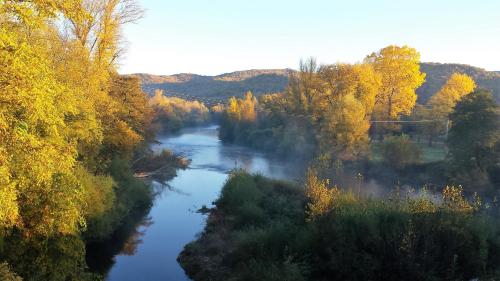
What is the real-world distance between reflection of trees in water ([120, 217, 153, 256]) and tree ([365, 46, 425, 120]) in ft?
120

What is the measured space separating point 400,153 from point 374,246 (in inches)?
1217

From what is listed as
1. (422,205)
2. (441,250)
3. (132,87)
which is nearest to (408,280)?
(441,250)

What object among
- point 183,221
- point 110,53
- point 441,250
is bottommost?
point 183,221

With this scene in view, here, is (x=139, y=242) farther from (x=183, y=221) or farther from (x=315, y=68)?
(x=315, y=68)

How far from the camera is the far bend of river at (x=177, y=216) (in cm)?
2158

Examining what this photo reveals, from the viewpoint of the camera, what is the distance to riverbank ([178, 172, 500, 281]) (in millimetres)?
14414

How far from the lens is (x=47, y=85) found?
11688 mm

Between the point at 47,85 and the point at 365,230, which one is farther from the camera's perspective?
the point at 365,230

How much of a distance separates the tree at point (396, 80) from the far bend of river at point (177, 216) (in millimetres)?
14384

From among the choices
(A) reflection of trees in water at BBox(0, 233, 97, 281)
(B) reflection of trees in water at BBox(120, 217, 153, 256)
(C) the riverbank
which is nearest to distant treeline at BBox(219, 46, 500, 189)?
(B) reflection of trees in water at BBox(120, 217, 153, 256)

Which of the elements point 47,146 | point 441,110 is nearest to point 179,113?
point 441,110

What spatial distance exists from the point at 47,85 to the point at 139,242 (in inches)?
649

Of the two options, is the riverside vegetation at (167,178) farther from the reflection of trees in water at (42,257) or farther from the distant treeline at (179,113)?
the distant treeline at (179,113)

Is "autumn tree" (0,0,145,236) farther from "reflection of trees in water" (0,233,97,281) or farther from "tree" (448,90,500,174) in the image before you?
"tree" (448,90,500,174)
